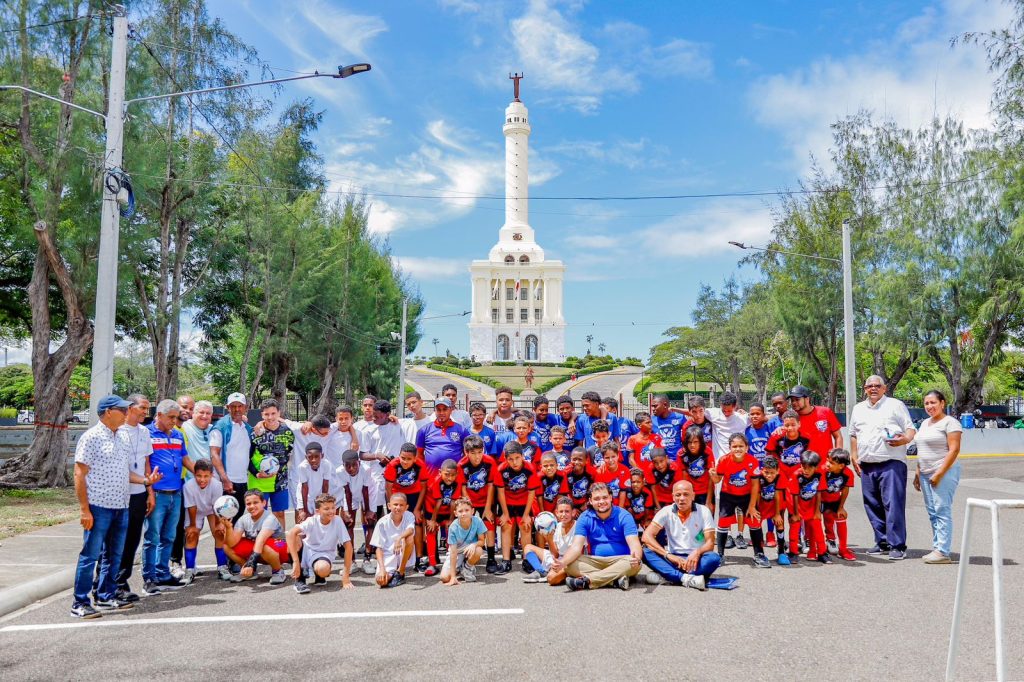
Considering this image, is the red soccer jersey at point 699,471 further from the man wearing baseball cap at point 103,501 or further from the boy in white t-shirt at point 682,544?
the man wearing baseball cap at point 103,501

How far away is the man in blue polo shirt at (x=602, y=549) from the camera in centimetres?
717

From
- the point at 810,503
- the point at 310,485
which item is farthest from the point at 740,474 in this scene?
the point at 310,485

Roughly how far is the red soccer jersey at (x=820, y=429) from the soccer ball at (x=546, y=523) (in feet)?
10.7

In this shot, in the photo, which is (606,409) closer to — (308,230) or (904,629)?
(904,629)

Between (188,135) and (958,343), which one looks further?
(958,343)

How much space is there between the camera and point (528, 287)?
106 meters

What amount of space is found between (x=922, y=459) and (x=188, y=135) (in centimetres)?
1858

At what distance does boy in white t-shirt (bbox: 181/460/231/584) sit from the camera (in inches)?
306

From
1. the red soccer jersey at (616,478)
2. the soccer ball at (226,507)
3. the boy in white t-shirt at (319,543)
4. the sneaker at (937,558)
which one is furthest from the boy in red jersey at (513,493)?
the sneaker at (937,558)

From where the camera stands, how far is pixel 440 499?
8.34m

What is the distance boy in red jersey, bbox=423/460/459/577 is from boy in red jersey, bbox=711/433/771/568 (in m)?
3.02

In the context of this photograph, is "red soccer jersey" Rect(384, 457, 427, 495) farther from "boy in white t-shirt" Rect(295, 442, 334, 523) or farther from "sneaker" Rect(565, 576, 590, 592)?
"sneaker" Rect(565, 576, 590, 592)

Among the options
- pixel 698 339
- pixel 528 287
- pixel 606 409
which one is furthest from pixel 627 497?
pixel 528 287

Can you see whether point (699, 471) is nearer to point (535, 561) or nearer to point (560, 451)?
point (560, 451)
